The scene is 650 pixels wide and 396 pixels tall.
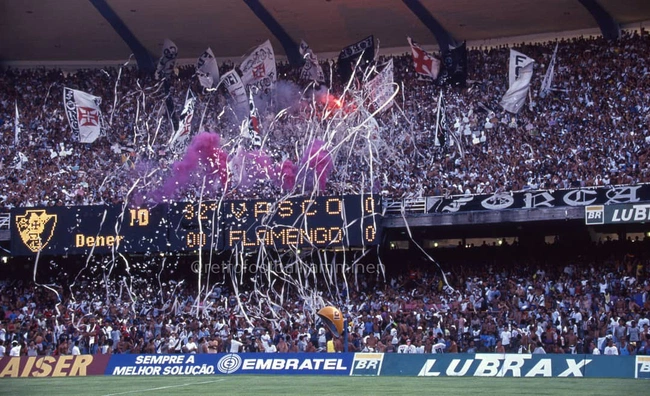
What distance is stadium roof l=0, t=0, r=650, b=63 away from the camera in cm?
4222

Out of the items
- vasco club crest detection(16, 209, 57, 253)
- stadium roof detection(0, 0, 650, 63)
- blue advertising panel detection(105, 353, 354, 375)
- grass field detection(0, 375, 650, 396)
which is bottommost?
blue advertising panel detection(105, 353, 354, 375)

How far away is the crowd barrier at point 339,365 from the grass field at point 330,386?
1170 millimetres

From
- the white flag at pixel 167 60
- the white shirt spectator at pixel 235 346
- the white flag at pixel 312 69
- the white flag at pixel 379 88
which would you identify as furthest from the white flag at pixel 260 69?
the white shirt spectator at pixel 235 346

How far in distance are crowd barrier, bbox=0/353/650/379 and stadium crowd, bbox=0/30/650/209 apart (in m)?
7.63

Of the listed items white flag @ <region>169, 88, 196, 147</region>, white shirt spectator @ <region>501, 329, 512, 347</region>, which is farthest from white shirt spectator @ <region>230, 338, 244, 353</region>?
white flag @ <region>169, 88, 196, 147</region>

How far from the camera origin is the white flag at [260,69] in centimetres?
4203

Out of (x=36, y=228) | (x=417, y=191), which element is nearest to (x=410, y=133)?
(x=417, y=191)

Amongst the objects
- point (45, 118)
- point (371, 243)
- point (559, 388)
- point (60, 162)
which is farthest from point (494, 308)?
point (45, 118)

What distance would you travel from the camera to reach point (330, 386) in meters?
22.2

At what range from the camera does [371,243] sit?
33.8 m

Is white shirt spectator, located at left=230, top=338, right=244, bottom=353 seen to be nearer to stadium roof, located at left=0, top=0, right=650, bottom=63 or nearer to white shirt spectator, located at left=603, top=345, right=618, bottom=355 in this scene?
white shirt spectator, located at left=603, top=345, right=618, bottom=355

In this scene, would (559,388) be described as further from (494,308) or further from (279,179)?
(279,179)

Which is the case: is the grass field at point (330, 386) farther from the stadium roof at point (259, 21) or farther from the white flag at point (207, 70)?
the stadium roof at point (259, 21)

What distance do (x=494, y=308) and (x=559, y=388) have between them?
11.5m
